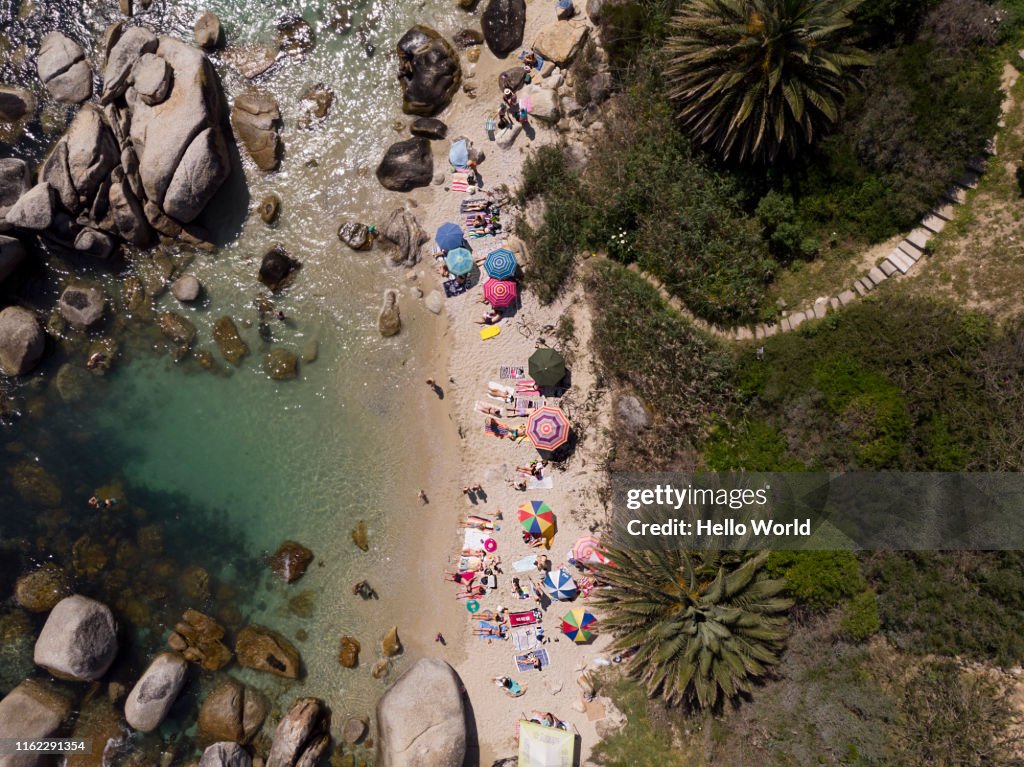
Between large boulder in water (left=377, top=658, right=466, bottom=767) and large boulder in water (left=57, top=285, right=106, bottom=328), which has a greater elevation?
large boulder in water (left=57, top=285, right=106, bottom=328)

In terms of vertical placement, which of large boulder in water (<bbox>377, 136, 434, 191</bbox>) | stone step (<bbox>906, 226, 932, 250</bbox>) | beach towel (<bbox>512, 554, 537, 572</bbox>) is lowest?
beach towel (<bbox>512, 554, 537, 572</bbox>)

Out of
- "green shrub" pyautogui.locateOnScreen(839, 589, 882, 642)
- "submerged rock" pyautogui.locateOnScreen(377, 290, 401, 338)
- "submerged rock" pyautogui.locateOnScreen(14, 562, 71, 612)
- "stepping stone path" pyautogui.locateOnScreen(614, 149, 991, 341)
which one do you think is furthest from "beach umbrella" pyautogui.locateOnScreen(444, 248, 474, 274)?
"submerged rock" pyautogui.locateOnScreen(14, 562, 71, 612)

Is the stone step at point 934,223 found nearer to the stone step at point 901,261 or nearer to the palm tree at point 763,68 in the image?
the stone step at point 901,261

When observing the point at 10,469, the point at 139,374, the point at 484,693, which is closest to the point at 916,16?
the point at 484,693

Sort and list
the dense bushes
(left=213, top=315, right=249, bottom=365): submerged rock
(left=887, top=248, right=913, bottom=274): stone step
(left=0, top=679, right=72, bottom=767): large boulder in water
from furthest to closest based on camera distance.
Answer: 1. (left=213, top=315, right=249, bottom=365): submerged rock
2. (left=0, top=679, right=72, bottom=767): large boulder in water
3. the dense bushes
4. (left=887, top=248, right=913, bottom=274): stone step

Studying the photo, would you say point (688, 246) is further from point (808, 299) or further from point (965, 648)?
point (965, 648)

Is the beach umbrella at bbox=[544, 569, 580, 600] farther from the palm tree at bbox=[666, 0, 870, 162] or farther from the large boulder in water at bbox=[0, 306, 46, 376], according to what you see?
the large boulder in water at bbox=[0, 306, 46, 376]

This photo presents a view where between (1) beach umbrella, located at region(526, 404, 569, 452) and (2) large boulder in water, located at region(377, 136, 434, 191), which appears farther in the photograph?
(2) large boulder in water, located at region(377, 136, 434, 191)
